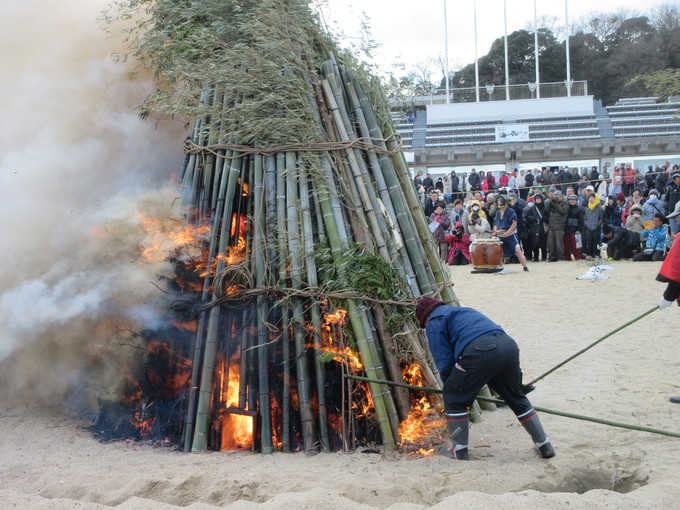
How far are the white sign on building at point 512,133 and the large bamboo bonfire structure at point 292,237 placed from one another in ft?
82.8

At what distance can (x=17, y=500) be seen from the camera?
3.54 m

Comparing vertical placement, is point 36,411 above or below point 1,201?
below

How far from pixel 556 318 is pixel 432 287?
415 cm

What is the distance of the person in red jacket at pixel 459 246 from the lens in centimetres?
1409

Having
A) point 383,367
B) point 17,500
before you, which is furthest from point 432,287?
point 17,500

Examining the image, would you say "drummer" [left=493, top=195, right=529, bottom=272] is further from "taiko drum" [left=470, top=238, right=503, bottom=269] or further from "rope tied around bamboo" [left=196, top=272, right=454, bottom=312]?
"rope tied around bamboo" [left=196, top=272, right=454, bottom=312]

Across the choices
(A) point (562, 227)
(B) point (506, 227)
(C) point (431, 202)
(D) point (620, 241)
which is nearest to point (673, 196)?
(D) point (620, 241)

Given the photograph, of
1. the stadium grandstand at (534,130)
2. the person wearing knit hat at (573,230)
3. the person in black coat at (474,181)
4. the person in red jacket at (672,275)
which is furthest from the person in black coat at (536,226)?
the stadium grandstand at (534,130)

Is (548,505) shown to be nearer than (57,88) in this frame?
Yes

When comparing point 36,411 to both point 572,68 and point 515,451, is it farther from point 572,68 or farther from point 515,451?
point 572,68

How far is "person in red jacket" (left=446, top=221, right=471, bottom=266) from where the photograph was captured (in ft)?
46.2

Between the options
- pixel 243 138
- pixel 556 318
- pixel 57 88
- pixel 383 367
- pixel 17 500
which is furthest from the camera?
pixel 556 318

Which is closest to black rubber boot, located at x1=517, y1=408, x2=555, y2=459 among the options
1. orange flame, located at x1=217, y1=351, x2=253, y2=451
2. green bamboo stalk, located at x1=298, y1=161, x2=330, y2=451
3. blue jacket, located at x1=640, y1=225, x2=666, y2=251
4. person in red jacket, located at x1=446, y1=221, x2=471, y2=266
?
green bamboo stalk, located at x1=298, y1=161, x2=330, y2=451

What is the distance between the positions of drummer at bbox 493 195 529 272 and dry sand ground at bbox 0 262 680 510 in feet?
22.7
